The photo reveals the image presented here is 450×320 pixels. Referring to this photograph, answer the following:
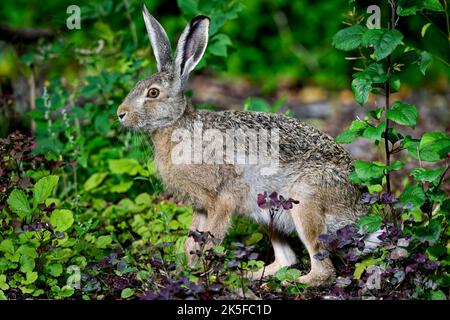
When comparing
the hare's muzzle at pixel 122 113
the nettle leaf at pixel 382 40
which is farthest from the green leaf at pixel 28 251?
the nettle leaf at pixel 382 40

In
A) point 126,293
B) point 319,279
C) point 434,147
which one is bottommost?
point 319,279

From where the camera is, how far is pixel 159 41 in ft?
20.3

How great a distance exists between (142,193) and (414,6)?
122 inches

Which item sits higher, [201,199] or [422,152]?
[422,152]

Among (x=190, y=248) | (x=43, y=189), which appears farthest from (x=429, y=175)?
(x=43, y=189)

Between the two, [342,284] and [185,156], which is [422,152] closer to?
[342,284]

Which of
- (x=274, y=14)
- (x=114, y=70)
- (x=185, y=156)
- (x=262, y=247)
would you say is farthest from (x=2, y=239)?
(x=274, y=14)

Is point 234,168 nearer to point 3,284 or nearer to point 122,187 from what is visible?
point 122,187

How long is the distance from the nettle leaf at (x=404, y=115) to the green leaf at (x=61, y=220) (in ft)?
7.43

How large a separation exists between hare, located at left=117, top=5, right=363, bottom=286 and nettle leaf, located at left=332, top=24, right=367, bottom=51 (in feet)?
3.29

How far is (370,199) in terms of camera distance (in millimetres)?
5195

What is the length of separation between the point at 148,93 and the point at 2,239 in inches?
60.3

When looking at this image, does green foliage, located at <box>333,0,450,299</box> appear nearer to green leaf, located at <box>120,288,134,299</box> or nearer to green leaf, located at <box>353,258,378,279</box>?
green leaf, located at <box>353,258,378,279</box>
